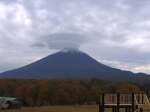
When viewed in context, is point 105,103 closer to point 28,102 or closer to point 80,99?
point 28,102

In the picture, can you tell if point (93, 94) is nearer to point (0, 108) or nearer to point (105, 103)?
point (0, 108)

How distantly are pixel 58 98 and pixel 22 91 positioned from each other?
5.83 m

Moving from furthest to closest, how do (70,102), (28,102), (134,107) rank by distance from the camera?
1. (70,102)
2. (28,102)
3. (134,107)

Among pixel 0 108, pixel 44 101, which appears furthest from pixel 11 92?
pixel 0 108

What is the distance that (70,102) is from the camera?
77.7 meters

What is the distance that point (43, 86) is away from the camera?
81.6 meters

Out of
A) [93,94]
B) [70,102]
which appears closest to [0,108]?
[70,102]

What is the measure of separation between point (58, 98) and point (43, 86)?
3.89m

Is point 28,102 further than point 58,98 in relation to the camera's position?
No

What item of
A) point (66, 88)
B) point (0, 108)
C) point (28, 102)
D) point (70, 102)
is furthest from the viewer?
point (66, 88)

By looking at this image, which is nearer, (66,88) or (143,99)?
(143,99)

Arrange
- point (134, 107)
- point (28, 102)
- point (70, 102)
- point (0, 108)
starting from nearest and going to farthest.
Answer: point (134, 107) → point (0, 108) → point (28, 102) → point (70, 102)

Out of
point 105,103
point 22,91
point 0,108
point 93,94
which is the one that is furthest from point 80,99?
point 105,103

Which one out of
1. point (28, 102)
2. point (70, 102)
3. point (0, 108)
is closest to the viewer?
point (0, 108)
